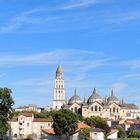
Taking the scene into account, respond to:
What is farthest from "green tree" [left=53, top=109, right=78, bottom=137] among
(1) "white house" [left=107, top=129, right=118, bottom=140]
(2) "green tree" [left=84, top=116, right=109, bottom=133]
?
(2) "green tree" [left=84, top=116, right=109, bottom=133]

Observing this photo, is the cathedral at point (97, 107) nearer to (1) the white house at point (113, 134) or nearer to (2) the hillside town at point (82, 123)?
(2) the hillside town at point (82, 123)

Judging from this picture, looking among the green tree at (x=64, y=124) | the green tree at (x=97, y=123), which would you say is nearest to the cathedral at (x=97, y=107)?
the green tree at (x=97, y=123)

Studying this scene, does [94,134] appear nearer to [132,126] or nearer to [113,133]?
[113,133]

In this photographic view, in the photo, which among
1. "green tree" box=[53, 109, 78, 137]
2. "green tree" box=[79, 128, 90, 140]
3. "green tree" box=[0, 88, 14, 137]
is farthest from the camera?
"green tree" box=[79, 128, 90, 140]

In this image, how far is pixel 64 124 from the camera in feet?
326

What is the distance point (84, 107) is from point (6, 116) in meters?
102

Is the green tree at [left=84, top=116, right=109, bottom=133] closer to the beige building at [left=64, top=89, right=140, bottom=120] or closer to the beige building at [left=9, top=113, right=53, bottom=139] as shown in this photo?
the beige building at [left=9, top=113, right=53, bottom=139]

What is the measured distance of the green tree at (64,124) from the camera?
9922cm

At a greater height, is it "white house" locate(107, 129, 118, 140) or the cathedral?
the cathedral

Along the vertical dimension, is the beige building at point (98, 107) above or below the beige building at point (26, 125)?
above

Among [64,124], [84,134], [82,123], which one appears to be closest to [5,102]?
[64,124]

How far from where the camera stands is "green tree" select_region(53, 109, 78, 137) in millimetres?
99225

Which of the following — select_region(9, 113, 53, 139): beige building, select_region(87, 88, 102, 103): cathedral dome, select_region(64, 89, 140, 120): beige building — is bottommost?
select_region(9, 113, 53, 139): beige building

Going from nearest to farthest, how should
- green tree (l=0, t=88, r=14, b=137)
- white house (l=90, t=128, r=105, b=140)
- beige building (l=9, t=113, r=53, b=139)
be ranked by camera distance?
green tree (l=0, t=88, r=14, b=137) → white house (l=90, t=128, r=105, b=140) → beige building (l=9, t=113, r=53, b=139)
